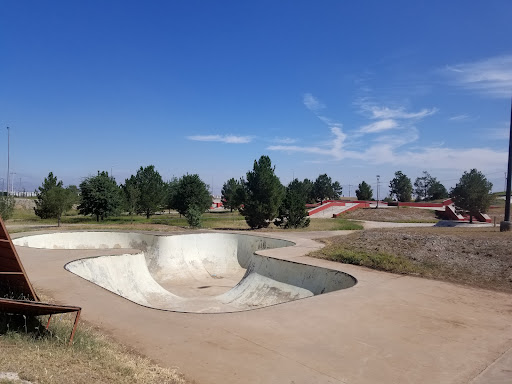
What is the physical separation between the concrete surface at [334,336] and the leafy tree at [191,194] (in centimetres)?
3501

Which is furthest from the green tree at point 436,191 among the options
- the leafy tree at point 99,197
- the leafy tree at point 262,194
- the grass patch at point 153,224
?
the leafy tree at point 99,197

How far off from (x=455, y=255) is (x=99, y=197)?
110 feet

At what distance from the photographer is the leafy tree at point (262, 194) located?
28938mm

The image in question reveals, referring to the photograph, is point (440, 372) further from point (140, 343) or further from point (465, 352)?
point (140, 343)

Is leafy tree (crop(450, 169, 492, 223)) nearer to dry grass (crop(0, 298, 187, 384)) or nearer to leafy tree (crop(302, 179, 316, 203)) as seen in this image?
dry grass (crop(0, 298, 187, 384))

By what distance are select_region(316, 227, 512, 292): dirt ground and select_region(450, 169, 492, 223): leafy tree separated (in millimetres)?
25474

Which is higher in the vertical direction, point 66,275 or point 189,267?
point 66,275

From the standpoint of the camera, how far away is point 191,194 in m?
45.6

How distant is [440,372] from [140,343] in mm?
4672

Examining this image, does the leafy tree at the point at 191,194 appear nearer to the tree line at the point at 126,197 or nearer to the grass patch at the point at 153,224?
the tree line at the point at 126,197

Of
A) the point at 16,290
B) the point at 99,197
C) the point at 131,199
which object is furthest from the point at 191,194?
the point at 16,290

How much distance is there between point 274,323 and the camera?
731 centimetres

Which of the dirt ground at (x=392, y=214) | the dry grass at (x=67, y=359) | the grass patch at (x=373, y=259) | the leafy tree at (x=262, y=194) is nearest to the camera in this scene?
the dry grass at (x=67, y=359)

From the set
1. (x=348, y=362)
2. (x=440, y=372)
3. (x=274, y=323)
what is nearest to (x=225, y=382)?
(x=348, y=362)
